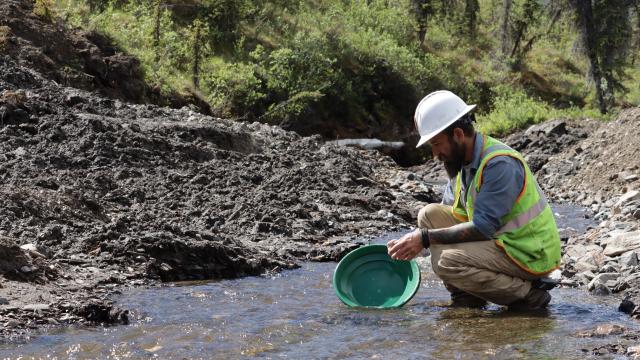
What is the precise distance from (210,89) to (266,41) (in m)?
6.24

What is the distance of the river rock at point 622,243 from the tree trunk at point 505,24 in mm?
31289

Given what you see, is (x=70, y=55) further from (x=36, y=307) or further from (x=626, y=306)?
(x=626, y=306)

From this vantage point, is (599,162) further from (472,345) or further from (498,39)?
(498,39)

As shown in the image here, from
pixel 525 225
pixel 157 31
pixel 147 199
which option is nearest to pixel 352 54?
pixel 157 31

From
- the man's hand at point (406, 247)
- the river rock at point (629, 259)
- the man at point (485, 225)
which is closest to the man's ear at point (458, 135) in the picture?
the man at point (485, 225)

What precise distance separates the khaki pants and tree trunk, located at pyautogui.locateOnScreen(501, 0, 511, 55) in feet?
111

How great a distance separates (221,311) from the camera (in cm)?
617

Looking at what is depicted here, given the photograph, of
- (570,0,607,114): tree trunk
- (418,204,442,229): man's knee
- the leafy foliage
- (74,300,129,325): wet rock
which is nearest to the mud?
(74,300,129,325): wet rock

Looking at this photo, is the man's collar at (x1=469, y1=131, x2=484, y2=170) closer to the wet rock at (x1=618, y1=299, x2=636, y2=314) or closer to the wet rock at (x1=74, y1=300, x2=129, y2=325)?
the wet rock at (x1=618, y1=299, x2=636, y2=314)

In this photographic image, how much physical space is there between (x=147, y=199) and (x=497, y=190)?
672cm

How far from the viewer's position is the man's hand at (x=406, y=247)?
18.2 feet

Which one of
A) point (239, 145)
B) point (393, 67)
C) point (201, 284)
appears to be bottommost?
point (201, 284)

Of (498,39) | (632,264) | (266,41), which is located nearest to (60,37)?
(266,41)

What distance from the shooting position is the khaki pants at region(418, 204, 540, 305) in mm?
5703
